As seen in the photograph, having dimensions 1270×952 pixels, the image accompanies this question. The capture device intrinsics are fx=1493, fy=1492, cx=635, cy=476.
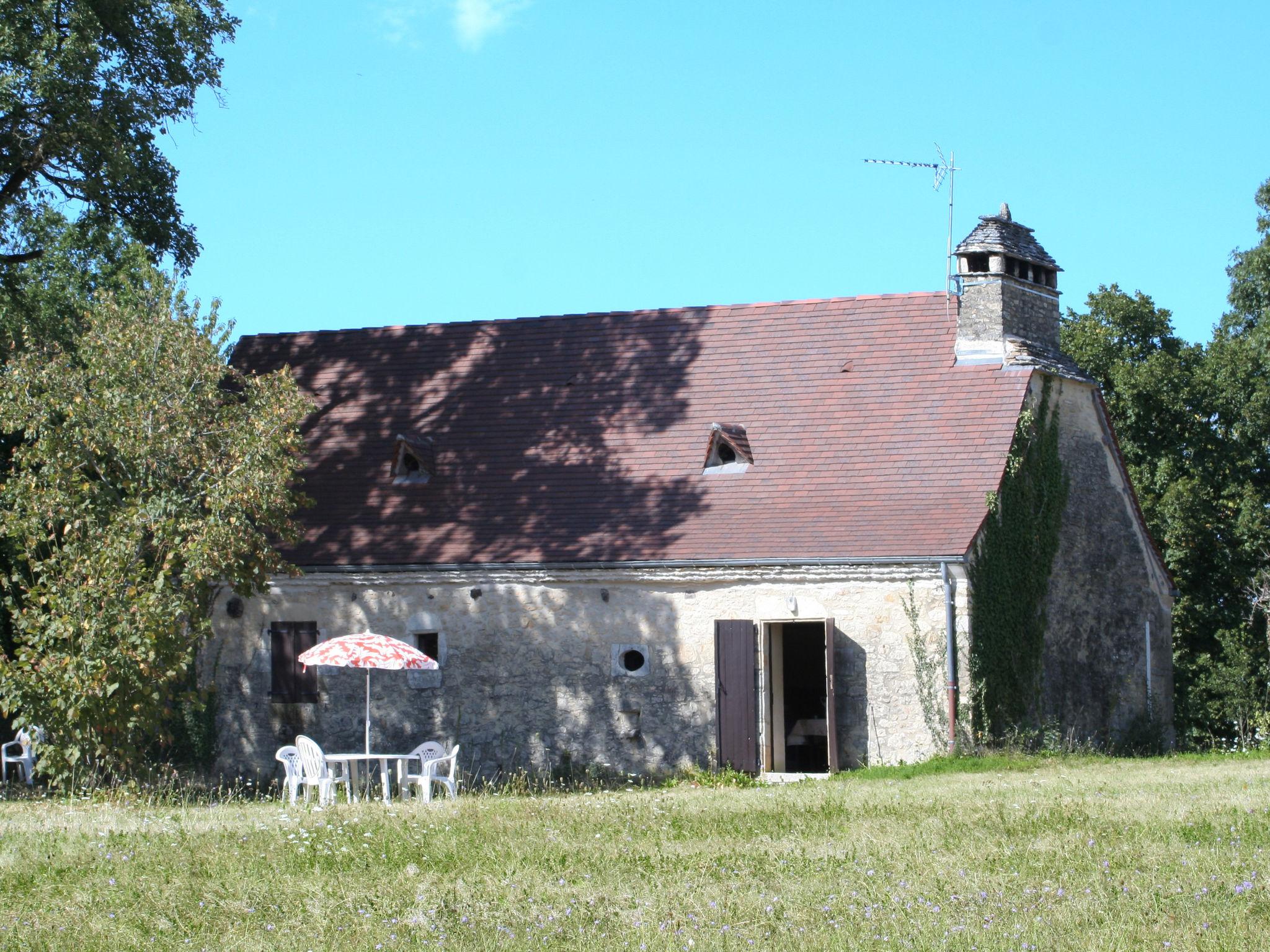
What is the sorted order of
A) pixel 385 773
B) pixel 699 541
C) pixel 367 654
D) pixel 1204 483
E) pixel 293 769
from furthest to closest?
pixel 1204 483 → pixel 699 541 → pixel 367 654 → pixel 293 769 → pixel 385 773

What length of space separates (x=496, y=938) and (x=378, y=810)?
499cm

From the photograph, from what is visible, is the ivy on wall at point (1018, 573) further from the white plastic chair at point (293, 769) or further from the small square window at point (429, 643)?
the white plastic chair at point (293, 769)

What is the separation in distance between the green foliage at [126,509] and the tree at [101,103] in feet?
9.65

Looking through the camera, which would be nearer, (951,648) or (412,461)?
(951,648)

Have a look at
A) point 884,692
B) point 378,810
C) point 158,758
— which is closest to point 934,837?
point 378,810

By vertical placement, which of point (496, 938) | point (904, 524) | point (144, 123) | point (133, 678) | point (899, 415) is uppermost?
point (144, 123)

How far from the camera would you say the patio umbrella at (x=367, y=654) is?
15.4 meters

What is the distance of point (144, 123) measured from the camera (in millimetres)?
18984

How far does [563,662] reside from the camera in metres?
18.3

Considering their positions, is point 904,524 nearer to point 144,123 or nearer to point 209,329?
point 209,329

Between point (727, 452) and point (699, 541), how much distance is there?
1.87 m

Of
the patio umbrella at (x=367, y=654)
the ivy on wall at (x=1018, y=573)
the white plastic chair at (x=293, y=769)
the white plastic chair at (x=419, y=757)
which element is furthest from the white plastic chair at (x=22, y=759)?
the ivy on wall at (x=1018, y=573)

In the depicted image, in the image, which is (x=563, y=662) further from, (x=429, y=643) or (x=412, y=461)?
(x=412, y=461)

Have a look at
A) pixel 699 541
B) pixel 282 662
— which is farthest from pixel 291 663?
pixel 699 541
